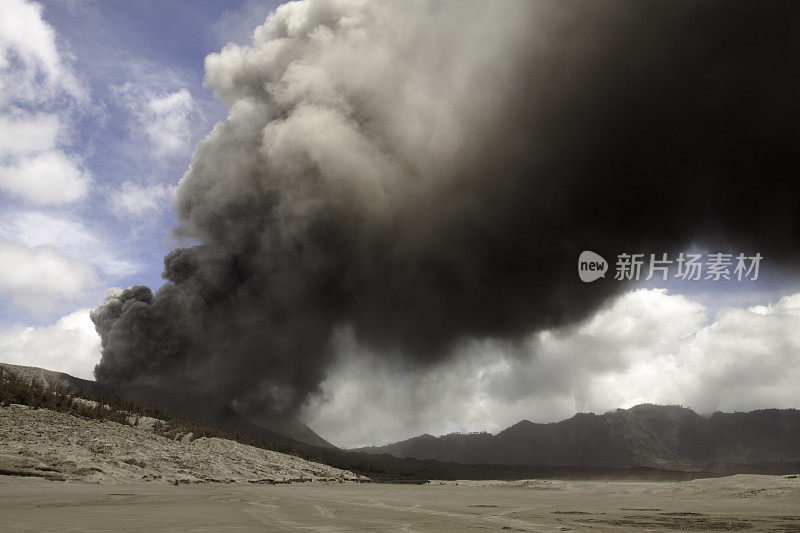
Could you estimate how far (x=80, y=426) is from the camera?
25938 millimetres

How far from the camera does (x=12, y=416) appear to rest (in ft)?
77.3

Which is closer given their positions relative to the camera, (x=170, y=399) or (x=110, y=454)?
(x=110, y=454)

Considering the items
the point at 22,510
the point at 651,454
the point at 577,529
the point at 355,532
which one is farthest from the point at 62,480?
the point at 651,454

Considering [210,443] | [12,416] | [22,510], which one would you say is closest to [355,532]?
[22,510]

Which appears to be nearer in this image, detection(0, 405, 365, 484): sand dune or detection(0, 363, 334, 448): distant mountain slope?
detection(0, 405, 365, 484): sand dune

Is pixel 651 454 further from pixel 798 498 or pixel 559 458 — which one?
pixel 798 498

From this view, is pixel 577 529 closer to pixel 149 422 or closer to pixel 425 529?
pixel 425 529

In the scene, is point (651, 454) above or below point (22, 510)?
below

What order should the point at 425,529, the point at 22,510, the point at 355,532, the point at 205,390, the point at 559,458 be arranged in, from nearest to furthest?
the point at 355,532
the point at 425,529
the point at 22,510
the point at 205,390
the point at 559,458

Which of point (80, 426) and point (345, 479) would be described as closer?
point (80, 426)

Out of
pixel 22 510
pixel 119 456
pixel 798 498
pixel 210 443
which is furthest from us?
pixel 210 443

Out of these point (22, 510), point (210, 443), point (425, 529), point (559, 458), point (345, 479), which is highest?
point (425, 529)

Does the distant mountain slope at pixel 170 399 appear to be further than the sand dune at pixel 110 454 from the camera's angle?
Yes

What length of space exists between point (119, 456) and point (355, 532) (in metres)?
21.8
